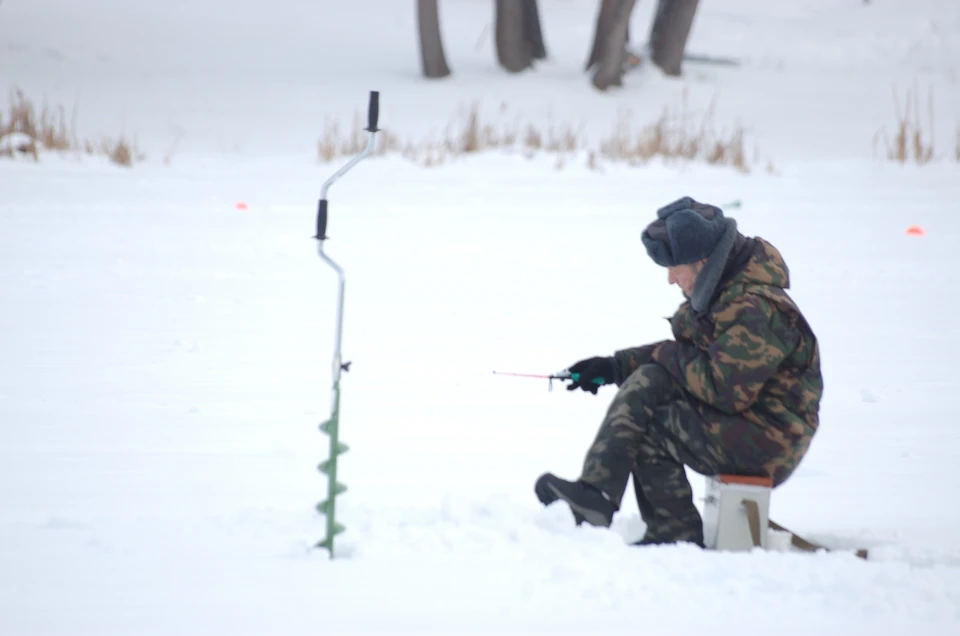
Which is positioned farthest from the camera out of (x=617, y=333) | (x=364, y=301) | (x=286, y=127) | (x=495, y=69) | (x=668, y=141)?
(x=495, y=69)

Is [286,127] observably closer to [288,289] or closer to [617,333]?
[288,289]

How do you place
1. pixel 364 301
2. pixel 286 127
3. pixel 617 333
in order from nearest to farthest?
1. pixel 617 333
2. pixel 364 301
3. pixel 286 127

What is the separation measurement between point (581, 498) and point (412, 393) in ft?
6.36

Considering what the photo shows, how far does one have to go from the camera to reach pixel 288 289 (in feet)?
22.8

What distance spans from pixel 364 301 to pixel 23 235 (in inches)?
112

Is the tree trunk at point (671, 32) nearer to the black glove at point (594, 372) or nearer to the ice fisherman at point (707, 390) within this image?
the black glove at point (594, 372)

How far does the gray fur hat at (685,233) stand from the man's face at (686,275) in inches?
1.0

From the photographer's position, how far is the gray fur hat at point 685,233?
3.04 metres

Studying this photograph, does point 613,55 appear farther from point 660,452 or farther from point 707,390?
point 707,390

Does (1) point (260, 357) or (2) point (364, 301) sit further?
(2) point (364, 301)

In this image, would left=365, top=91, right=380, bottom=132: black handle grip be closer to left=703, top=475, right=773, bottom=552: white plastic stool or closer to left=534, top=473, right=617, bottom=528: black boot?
left=534, top=473, right=617, bottom=528: black boot

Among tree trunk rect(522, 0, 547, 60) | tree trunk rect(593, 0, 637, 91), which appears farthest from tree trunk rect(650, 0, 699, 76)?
tree trunk rect(522, 0, 547, 60)

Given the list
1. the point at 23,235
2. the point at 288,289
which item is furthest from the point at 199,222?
the point at 288,289

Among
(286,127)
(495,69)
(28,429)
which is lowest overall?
(28,429)
